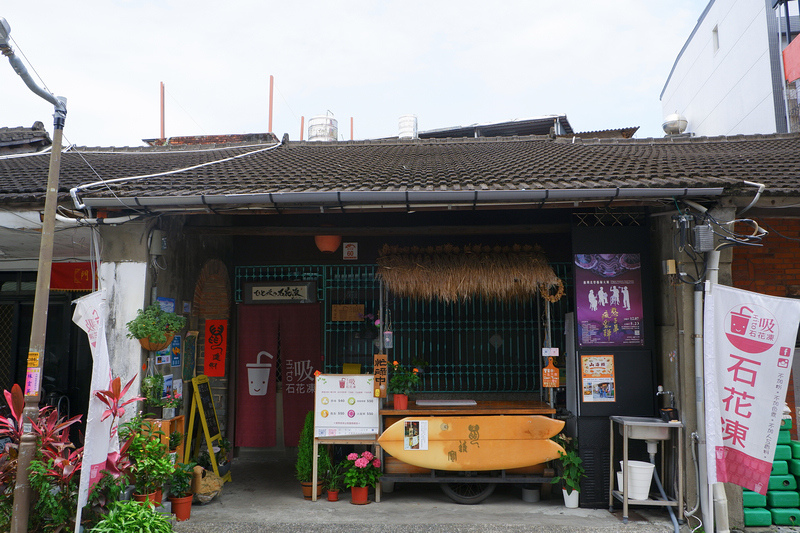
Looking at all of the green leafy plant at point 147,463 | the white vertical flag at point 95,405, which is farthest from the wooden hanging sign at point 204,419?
the white vertical flag at point 95,405

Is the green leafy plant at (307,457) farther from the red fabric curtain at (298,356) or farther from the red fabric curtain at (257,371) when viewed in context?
the red fabric curtain at (257,371)

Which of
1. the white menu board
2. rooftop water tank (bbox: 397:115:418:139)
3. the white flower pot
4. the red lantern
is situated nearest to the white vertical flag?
the white menu board

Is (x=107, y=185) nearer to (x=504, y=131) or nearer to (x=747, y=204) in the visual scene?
(x=747, y=204)

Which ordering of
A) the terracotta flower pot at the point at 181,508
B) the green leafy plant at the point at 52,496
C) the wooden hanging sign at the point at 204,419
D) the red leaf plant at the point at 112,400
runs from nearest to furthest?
the green leafy plant at the point at 52,496 < the red leaf plant at the point at 112,400 < the terracotta flower pot at the point at 181,508 < the wooden hanging sign at the point at 204,419

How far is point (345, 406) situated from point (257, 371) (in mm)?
2189

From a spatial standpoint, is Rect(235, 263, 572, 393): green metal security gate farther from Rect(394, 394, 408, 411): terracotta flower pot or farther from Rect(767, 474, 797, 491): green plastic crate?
Rect(767, 474, 797, 491): green plastic crate

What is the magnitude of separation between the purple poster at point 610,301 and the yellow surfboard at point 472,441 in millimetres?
1079

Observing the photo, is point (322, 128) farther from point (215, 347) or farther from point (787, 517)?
point (787, 517)

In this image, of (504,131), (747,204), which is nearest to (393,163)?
(747,204)

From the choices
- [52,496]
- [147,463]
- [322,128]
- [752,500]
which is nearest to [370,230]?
[147,463]

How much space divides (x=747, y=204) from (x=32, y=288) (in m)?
9.69

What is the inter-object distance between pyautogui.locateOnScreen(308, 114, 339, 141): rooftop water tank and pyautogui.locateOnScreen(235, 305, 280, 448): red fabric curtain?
20.3 ft

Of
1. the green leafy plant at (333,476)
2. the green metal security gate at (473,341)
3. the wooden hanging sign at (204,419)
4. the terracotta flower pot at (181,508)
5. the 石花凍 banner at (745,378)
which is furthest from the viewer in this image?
the green metal security gate at (473,341)

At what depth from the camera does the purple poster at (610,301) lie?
6.02 meters
